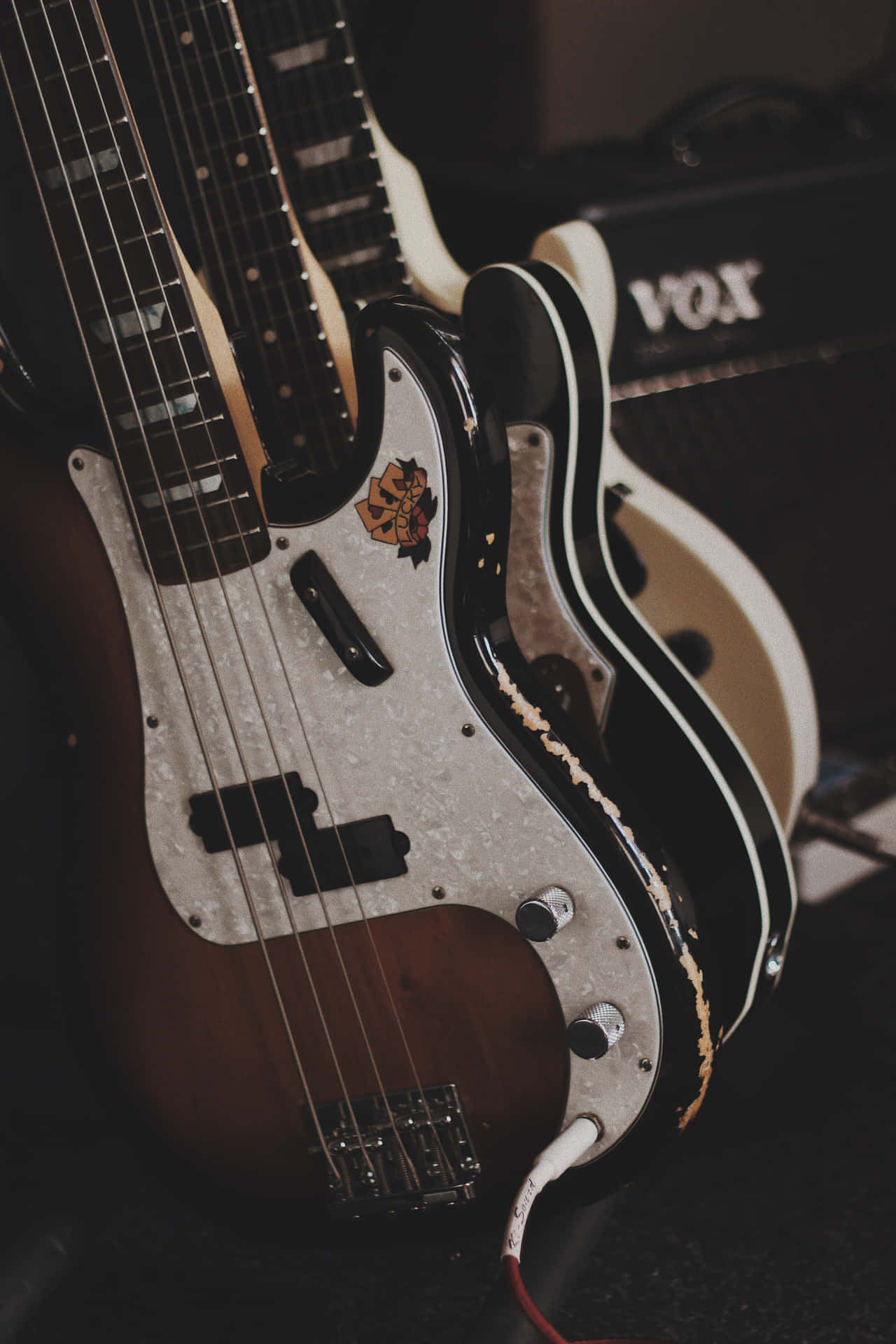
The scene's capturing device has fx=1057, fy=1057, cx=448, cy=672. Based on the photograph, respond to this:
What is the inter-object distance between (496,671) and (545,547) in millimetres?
137

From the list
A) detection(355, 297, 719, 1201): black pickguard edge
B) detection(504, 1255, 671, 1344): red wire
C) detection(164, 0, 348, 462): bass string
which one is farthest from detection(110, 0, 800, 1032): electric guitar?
detection(504, 1255, 671, 1344): red wire

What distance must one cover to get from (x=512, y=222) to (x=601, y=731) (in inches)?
25.6

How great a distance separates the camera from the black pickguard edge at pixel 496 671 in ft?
1.94

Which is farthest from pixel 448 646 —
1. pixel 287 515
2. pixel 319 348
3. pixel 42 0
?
pixel 42 0

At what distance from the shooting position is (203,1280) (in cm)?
75

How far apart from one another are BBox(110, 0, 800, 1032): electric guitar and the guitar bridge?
0.66ft

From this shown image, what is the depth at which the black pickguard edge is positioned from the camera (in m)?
0.59

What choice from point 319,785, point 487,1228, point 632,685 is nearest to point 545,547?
point 632,685

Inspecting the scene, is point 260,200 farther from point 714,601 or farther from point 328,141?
point 714,601

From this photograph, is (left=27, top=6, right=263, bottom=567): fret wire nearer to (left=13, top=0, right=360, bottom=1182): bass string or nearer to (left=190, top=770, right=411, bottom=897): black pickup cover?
(left=13, top=0, right=360, bottom=1182): bass string

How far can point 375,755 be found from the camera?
625mm

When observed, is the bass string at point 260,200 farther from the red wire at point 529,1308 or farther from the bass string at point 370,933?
the red wire at point 529,1308

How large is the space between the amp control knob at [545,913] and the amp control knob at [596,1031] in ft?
0.16

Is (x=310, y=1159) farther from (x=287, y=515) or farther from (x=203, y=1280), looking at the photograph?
(x=287, y=515)
